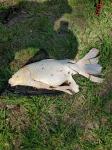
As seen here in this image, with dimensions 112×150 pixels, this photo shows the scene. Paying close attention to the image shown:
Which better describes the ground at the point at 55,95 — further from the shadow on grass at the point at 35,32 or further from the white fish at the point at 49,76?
the white fish at the point at 49,76

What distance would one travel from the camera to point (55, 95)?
196 inches

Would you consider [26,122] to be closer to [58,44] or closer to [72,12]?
[58,44]

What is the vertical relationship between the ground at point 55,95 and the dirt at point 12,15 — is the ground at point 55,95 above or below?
below

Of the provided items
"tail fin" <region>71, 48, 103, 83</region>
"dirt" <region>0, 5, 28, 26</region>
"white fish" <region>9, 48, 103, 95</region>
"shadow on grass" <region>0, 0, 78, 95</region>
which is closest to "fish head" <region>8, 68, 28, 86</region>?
"white fish" <region>9, 48, 103, 95</region>

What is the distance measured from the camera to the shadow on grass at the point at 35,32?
18.2ft

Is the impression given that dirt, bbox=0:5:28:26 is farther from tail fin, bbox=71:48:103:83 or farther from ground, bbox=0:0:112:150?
tail fin, bbox=71:48:103:83

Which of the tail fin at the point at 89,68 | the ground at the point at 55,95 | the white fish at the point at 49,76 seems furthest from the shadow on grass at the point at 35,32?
the white fish at the point at 49,76

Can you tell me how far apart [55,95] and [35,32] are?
116 centimetres

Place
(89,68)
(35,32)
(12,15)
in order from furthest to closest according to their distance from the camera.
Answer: (12,15), (35,32), (89,68)

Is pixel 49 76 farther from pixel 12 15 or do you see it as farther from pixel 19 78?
pixel 12 15

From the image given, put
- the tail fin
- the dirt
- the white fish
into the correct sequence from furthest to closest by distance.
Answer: the dirt → the tail fin → the white fish

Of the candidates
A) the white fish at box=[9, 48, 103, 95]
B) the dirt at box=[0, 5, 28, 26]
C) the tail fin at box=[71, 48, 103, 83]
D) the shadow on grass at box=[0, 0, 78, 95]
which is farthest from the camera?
the dirt at box=[0, 5, 28, 26]

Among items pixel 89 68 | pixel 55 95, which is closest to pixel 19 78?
pixel 55 95

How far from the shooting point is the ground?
15.8ft
